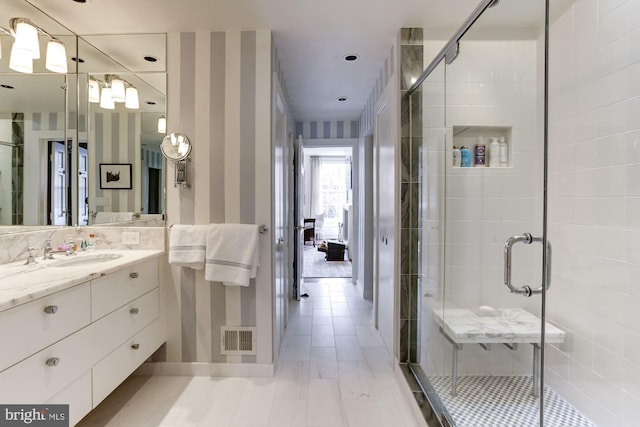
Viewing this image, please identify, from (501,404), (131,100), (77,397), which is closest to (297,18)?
(131,100)

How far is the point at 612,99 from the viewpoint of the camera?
1.61 m

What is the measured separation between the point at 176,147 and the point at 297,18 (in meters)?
1.16

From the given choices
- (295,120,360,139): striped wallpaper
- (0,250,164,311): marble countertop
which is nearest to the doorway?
(295,120,360,139): striped wallpaper

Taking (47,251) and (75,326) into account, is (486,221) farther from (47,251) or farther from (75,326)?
(47,251)

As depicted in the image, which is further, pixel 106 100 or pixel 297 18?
pixel 106 100

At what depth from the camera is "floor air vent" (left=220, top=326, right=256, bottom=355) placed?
87.7 inches

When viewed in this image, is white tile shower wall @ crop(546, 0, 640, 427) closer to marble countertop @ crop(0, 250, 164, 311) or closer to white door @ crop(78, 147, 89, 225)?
marble countertop @ crop(0, 250, 164, 311)

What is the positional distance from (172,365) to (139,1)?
7.63ft

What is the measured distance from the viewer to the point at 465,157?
2053mm

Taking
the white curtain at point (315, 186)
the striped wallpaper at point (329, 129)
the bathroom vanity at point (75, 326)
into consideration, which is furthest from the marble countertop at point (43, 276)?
the white curtain at point (315, 186)

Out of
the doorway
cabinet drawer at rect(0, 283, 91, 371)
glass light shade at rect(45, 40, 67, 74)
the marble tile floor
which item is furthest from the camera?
the doorway

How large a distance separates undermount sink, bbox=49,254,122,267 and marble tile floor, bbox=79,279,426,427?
33.2 inches

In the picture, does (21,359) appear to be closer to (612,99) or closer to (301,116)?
(612,99)

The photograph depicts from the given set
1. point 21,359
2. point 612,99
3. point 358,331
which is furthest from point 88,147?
point 612,99
